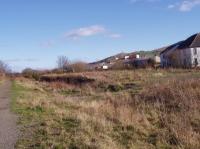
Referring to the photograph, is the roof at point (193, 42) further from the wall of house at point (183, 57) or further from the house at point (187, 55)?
the wall of house at point (183, 57)

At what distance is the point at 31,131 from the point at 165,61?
7941cm

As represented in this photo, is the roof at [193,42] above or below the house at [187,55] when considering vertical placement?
above

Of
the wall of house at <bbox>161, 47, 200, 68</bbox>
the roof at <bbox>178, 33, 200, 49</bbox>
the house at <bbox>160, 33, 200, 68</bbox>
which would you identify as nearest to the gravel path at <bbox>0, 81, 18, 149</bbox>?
the house at <bbox>160, 33, 200, 68</bbox>

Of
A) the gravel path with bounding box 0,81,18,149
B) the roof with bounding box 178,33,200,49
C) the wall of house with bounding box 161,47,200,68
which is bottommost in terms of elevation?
the gravel path with bounding box 0,81,18,149

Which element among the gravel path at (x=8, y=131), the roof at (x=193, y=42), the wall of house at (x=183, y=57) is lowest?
the gravel path at (x=8, y=131)

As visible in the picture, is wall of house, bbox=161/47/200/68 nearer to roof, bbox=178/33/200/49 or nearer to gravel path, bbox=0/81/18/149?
roof, bbox=178/33/200/49

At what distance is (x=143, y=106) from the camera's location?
55.6 ft

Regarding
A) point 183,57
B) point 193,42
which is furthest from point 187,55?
point 193,42

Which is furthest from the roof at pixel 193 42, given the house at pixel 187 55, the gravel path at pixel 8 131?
the gravel path at pixel 8 131

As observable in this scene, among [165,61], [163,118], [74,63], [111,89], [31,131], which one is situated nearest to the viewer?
[31,131]

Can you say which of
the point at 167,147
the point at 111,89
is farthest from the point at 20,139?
the point at 111,89

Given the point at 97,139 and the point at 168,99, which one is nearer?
the point at 97,139

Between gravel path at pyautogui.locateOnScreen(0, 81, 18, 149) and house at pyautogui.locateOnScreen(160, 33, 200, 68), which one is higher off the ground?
house at pyautogui.locateOnScreen(160, 33, 200, 68)

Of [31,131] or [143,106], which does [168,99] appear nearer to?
[143,106]
